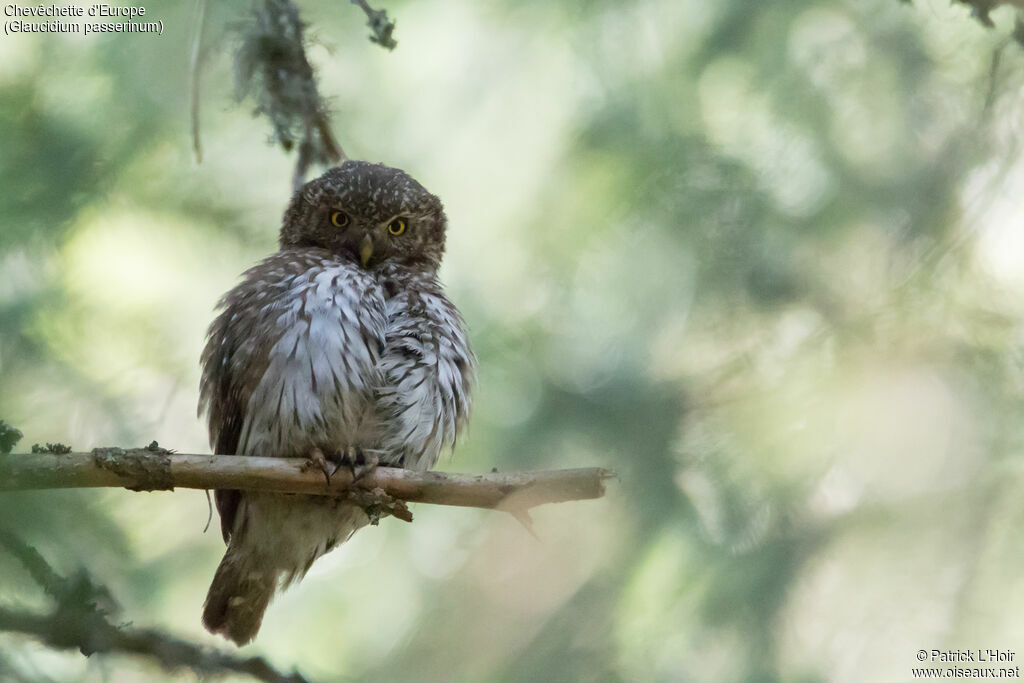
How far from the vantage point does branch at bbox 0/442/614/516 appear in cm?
289

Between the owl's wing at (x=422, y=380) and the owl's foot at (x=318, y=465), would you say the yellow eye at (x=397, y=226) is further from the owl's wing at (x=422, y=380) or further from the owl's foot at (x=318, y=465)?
the owl's foot at (x=318, y=465)

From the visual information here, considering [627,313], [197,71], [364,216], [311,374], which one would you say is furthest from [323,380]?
[627,313]

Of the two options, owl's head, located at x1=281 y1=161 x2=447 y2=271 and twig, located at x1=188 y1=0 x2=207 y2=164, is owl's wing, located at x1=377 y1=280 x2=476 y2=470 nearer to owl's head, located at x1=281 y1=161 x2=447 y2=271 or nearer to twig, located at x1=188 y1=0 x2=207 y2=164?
owl's head, located at x1=281 y1=161 x2=447 y2=271

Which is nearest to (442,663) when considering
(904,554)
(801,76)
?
(904,554)

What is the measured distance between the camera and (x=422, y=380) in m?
3.79

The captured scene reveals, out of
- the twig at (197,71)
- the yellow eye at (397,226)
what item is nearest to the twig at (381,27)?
the twig at (197,71)

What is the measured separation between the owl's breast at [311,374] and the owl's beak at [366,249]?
456 millimetres

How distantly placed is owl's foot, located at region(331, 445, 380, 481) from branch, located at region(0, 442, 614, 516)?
25 mm

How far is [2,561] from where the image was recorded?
198cm

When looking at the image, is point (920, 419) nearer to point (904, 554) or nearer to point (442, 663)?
point (904, 554)

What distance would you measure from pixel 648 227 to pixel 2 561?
3.19 m

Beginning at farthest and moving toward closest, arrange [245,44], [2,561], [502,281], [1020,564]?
[502,281]
[245,44]
[1020,564]
[2,561]

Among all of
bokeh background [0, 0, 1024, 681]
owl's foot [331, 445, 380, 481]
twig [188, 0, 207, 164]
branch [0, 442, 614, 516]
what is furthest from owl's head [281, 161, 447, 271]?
branch [0, 442, 614, 516]

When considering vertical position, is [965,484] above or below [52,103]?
below
